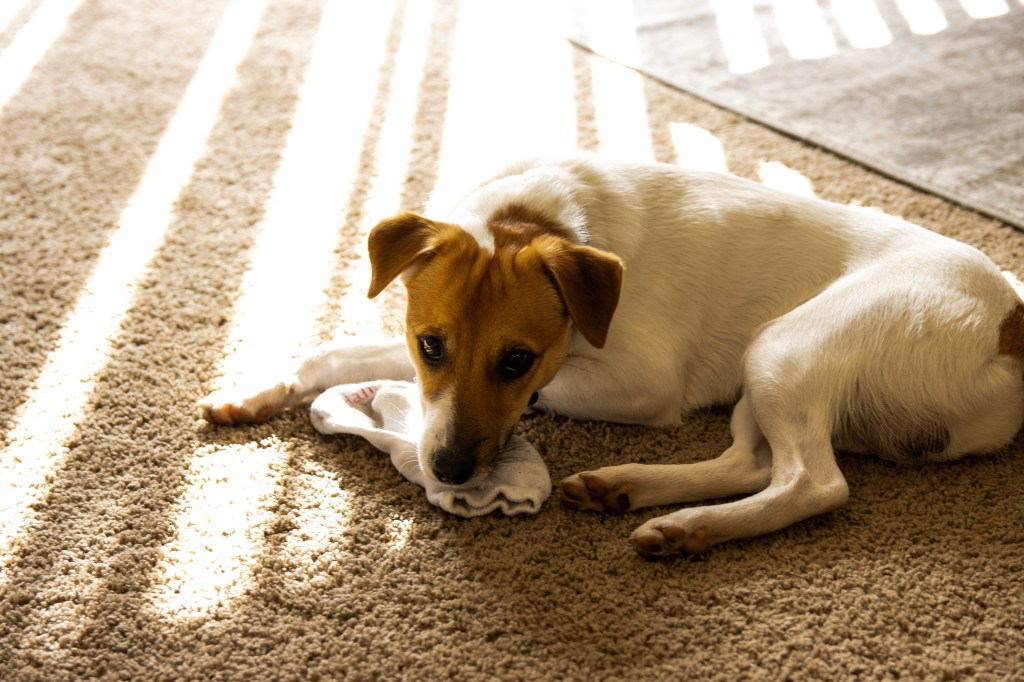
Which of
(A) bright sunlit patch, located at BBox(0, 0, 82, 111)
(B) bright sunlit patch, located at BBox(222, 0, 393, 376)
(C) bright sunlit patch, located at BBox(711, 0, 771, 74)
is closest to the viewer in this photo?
(B) bright sunlit patch, located at BBox(222, 0, 393, 376)

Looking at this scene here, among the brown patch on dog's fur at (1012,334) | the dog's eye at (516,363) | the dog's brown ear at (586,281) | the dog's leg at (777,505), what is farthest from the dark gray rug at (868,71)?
the dog's eye at (516,363)

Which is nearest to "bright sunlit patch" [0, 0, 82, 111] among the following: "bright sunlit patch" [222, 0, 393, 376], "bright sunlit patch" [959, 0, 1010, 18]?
"bright sunlit patch" [222, 0, 393, 376]

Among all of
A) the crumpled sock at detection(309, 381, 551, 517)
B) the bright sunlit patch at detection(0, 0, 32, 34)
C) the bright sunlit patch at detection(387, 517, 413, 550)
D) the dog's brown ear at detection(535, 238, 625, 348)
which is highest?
the dog's brown ear at detection(535, 238, 625, 348)

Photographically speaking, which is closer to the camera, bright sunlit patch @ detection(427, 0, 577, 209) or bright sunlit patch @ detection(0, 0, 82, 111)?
bright sunlit patch @ detection(427, 0, 577, 209)

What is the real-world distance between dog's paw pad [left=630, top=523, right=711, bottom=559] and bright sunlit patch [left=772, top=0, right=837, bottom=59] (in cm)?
321

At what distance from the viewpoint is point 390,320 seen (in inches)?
111

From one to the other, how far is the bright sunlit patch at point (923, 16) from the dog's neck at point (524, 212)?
3367 mm

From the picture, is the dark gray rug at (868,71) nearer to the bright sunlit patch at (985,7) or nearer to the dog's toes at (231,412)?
the bright sunlit patch at (985,7)

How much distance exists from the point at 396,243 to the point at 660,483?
85cm

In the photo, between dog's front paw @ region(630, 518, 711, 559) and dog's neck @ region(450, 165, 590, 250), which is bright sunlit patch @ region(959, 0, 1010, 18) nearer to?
dog's neck @ region(450, 165, 590, 250)

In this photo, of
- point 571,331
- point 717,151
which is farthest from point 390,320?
point 717,151

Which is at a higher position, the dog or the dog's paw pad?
the dog

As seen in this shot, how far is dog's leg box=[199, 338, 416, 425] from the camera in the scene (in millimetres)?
2393

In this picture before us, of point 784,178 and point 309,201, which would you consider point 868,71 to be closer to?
point 784,178
